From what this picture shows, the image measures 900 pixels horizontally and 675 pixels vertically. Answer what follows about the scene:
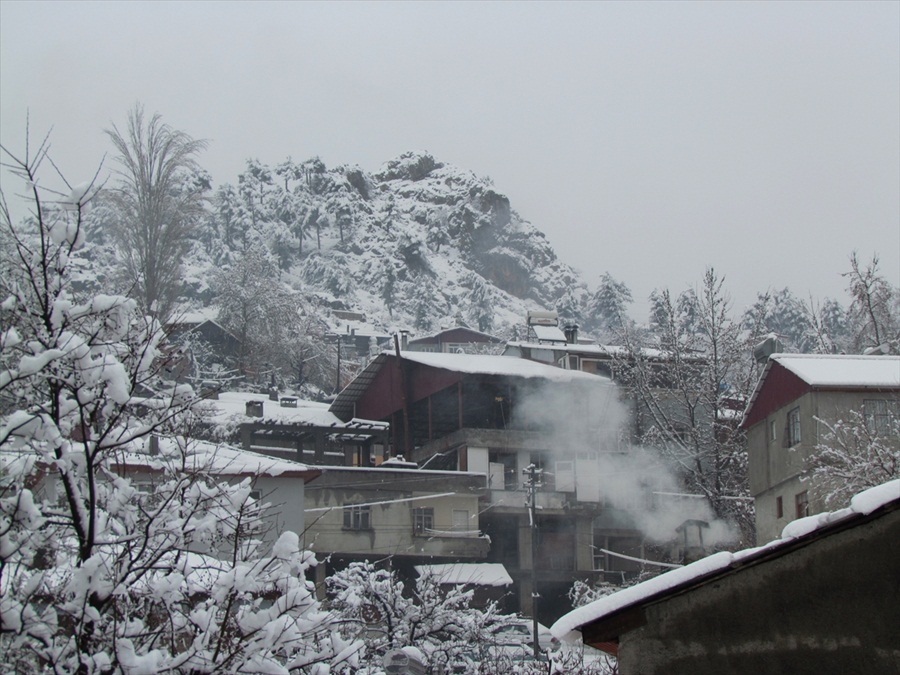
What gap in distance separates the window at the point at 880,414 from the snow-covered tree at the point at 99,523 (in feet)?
88.3

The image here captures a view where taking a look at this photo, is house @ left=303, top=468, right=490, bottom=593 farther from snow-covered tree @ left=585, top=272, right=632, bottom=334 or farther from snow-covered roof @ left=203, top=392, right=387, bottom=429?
snow-covered tree @ left=585, top=272, right=632, bottom=334

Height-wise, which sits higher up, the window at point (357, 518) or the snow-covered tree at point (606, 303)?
the snow-covered tree at point (606, 303)

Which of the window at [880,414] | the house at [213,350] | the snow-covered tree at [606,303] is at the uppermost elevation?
the snow-covered tree at [606,303]

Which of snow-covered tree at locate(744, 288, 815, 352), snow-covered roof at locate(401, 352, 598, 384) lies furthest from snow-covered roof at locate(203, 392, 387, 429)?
snow-covered tree at locate(744, 288, 815, 352)

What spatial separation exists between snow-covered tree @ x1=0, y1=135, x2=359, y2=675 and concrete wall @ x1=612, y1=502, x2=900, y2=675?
2.93 m

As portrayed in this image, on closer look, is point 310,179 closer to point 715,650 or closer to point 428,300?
point 428,300

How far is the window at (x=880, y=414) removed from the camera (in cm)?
3281

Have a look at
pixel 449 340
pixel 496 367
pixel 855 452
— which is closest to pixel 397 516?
pixel 496 367

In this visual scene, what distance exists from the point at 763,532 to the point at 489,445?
1481 centimetres

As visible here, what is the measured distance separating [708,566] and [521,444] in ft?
132

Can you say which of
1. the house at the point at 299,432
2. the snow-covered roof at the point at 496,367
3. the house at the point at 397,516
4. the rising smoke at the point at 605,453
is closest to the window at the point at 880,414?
the rising smoke at the point at 605,453

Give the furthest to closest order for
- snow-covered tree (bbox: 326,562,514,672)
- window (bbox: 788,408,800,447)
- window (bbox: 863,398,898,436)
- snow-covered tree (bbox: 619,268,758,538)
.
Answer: snow-covered tree (bbox: 619,268,758,538) → window (bbox: 788,408,800,447) → window (bbox: 863,398,898,436) → snow-covered tree (bbox: 326,562,514,672)

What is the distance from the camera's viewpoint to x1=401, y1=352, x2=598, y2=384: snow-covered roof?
165ft

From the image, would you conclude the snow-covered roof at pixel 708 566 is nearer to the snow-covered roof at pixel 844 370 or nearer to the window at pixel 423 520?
the snow-covered roof at pixel 844 370
